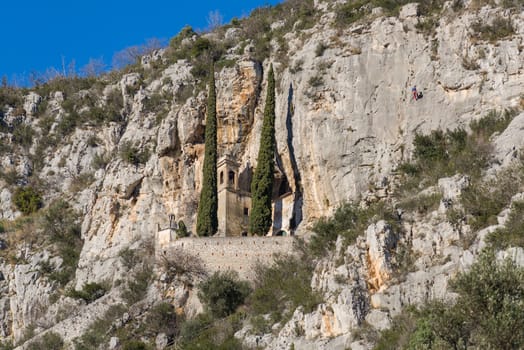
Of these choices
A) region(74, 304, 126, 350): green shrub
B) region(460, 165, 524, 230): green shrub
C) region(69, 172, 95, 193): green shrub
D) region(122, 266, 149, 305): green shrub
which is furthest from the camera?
region(69, 172, 95, 193): green shrub

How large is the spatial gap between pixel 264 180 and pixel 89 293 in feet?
38.2

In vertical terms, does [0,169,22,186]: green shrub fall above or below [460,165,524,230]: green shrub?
above

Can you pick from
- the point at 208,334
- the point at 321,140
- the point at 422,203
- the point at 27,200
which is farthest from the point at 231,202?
the point at 27,200

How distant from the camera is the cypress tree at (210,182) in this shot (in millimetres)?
51625

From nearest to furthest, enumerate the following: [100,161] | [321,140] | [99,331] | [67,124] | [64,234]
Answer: [99,331] → [321,140] → [64,234] → [100,161] → [67,124]

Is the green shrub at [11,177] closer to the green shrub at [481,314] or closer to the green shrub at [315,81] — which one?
the green shrub at [315,81]

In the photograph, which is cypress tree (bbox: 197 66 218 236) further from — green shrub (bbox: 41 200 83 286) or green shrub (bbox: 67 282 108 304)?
green shrub (bbox: 41 200 83 286)

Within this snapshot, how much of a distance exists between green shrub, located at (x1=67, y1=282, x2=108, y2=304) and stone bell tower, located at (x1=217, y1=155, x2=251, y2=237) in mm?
7301

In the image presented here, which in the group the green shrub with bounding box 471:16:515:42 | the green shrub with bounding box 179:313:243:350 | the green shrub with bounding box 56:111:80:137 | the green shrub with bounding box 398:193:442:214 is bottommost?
the green shrub with bounding box 179:313:243:350

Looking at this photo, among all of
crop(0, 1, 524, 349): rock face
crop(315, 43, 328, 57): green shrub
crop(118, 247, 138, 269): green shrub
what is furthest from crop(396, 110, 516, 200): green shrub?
crop(118, 247, 138, 269): green shrub

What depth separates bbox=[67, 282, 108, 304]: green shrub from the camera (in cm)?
5191

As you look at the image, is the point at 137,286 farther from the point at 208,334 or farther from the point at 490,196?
the point at 490,196

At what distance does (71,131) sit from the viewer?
232 feet

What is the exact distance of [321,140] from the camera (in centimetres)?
5219
